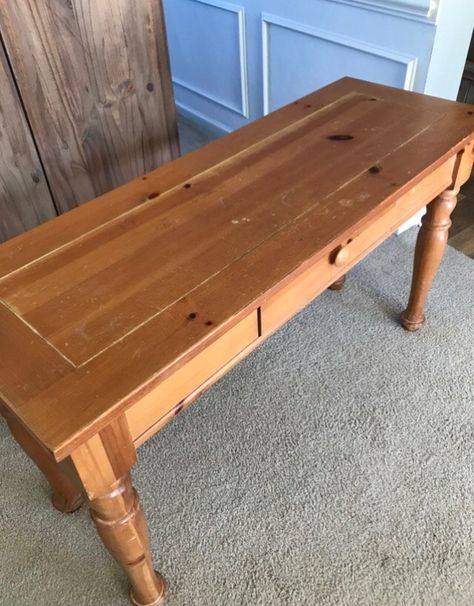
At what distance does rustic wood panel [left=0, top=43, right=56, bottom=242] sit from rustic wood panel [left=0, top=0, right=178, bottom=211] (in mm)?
26

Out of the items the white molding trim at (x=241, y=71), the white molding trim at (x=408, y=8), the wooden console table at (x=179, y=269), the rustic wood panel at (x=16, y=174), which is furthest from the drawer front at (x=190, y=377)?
the white molding trim at (x=241, y=71)

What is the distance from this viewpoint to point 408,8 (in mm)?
1608

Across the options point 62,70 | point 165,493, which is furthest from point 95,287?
point 62,70

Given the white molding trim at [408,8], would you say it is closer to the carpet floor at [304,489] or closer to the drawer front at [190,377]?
the carpet floor at [304,489]

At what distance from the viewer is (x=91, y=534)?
125cm

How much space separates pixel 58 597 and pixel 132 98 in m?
1.31

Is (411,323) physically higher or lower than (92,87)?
lower

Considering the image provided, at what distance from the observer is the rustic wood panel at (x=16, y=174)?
134cm

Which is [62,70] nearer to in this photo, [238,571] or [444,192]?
[444,192]

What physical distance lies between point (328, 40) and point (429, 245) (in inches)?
36.8

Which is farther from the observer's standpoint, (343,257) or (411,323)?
(411,323)

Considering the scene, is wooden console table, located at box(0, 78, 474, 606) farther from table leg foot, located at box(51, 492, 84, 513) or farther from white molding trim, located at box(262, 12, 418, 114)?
white molding trim, located at box(262, 12, 418, 114)

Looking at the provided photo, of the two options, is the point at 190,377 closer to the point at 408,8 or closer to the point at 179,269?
the point at 179,269

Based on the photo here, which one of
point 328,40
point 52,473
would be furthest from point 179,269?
point 328,40
